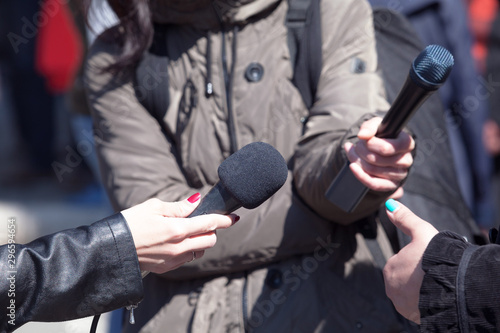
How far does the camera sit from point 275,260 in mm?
1844

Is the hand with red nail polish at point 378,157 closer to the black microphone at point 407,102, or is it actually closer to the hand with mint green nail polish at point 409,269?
the black microphone at point 407,102

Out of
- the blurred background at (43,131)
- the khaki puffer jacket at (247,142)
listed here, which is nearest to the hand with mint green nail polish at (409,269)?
the khaki puffer jacket at (247,142)

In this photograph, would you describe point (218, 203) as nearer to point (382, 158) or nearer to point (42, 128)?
point (382, 158)

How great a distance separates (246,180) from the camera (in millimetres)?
1446

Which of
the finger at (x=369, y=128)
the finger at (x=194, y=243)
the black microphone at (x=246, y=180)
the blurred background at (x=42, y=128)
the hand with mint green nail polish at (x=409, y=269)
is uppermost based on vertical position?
the black microphone at (x=246, y=180)

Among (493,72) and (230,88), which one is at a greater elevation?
(230,88)

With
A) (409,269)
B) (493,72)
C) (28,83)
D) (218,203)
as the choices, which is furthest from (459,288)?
(28,83)

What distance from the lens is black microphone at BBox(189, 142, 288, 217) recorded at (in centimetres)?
144

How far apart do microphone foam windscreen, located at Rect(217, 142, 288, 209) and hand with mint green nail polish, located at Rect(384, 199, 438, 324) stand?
0.96 ft

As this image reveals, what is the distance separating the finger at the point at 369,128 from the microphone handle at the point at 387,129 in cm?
2

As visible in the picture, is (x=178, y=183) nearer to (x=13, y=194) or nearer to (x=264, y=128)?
(x=264, y=128)

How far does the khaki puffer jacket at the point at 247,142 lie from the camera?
1796 millimetres

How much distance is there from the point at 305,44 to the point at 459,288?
0.85m

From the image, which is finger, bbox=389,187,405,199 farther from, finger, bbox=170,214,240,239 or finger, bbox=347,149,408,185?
finger, bbox=170,214,240,239
